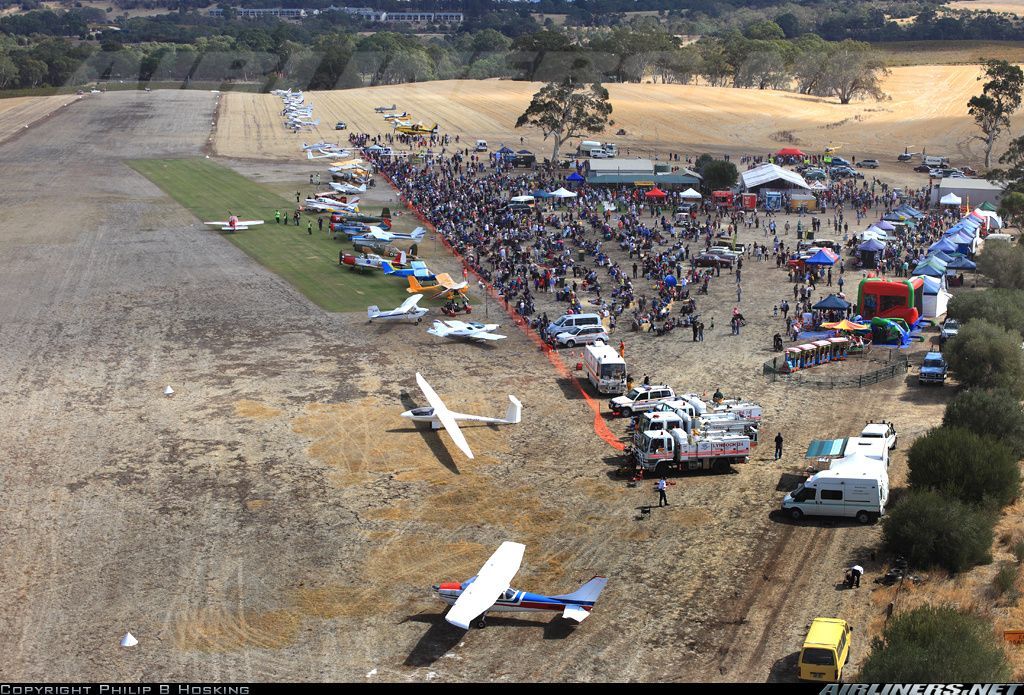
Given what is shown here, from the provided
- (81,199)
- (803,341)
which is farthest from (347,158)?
(803,341)

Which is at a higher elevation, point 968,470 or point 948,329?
point 968,470

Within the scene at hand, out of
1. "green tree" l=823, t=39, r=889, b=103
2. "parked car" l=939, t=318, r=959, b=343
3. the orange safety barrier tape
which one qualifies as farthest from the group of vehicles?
"green tree" l=823, t=39, r=889, b=103

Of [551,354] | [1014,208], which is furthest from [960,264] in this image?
[551,354]

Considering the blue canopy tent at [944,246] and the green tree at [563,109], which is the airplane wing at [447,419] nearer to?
the blue canopy tent at [944,246]

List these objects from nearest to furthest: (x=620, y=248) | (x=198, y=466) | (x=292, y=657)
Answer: (x=292, y=657)
(x=198, y=466)
(x=620, y=248)

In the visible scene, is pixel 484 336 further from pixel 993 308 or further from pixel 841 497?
pixel 841 497

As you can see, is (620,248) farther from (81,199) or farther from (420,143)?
(420,143)

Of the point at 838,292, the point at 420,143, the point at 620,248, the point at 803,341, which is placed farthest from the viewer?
the point at 420,143

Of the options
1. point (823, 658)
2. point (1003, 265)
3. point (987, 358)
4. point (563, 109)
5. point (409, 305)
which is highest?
point (563, 109)

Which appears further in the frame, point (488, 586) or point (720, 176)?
Answer: point (720, 176)
